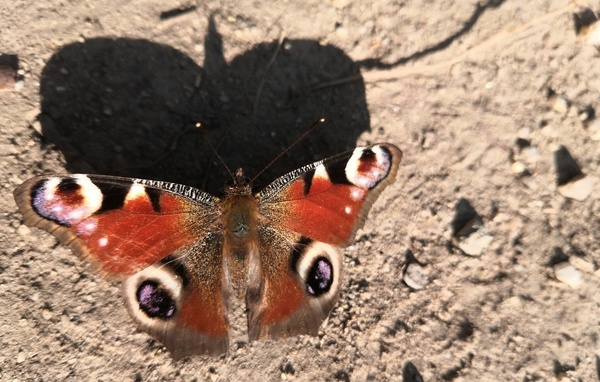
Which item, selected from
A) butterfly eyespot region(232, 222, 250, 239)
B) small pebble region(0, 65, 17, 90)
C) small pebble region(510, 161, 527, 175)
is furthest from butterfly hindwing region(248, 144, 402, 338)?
small pebble region(0, 65, 17, 90)

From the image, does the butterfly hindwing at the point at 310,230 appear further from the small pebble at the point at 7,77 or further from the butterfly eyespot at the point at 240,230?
the small pebble at the point at 7,77

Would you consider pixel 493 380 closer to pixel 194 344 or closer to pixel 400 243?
pixel 400 243

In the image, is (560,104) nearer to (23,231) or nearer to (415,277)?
(415,277)

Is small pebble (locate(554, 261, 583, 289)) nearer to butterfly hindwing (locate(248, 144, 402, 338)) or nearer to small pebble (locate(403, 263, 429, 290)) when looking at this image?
small pebble (locate(403, 263, 429, 290))

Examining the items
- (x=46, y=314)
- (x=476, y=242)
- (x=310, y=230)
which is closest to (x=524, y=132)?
(x=476, y=242)

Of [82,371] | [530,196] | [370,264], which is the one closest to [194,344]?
[82,371]
